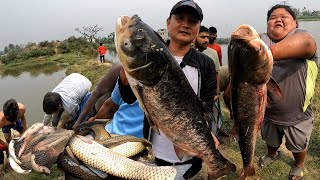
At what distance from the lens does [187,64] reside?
2.64m

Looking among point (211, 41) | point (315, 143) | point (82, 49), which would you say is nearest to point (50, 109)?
point (211, 41)

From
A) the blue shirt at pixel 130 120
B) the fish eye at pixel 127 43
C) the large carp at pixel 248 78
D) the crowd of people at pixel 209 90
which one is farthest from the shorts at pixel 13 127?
the fish eye at pixel 127 43

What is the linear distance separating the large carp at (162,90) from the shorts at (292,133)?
6.67 ft

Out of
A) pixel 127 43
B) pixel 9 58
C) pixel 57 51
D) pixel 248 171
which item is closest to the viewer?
pixel 127 43

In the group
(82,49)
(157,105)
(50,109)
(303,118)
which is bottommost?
(82,49)

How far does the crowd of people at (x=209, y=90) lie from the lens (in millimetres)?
2525

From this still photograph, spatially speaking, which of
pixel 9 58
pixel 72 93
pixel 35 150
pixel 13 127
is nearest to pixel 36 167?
pixel 35 150

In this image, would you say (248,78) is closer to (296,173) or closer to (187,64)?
(187,64)

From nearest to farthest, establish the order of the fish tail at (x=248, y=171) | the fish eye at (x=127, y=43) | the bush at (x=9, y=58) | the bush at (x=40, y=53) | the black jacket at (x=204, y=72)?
the fish eye at (x=127, y=43)
the black jacket at (x=204, y=72)
the fish tail at (x=248, y=171)
the bush at (x=9, y=58)
the bush at (x=40, y=53)

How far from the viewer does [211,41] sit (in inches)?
298

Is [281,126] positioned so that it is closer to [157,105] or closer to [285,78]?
[285,78]

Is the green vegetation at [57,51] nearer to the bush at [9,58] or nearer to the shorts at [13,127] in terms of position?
the bush at [9,58]

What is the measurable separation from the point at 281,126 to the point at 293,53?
188 centimetres

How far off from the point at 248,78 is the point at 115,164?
1.18 metres
